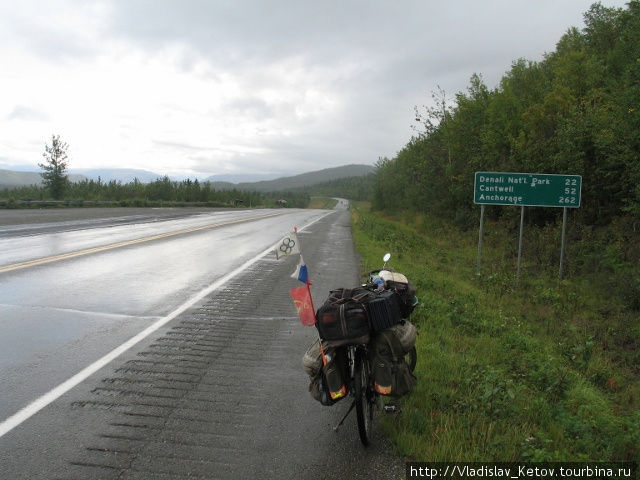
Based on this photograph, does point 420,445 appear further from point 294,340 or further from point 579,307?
→ point 579,307

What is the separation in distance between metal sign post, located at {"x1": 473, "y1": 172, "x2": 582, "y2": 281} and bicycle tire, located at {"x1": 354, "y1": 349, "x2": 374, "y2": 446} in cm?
1111

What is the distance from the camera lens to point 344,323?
373cm

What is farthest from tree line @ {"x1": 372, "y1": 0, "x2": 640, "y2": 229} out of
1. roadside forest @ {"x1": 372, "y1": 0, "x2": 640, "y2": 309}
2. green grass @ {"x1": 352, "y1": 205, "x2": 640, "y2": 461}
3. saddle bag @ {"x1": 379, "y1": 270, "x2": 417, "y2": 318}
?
saddle bag @ {"x1": 379, "y1": 270, "x2": 417, "y2": 318}

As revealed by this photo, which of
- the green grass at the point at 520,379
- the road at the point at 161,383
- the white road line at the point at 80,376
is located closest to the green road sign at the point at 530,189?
the green grass at the point at 520,379

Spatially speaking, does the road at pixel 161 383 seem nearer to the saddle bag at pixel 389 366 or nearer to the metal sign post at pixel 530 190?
the saddle bag at pixel 389 366

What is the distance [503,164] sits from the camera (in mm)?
25250

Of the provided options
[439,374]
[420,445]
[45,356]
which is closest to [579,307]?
[439,374]

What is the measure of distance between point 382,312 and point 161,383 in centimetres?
240

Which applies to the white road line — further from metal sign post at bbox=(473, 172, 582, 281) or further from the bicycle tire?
metal sign post at bbox=(473, 172, 582, 281)

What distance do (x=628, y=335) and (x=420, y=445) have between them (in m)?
7.44

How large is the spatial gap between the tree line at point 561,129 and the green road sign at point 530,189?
63.6 inches

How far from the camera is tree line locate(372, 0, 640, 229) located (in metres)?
15.2

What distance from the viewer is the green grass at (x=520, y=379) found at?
388 centimetres

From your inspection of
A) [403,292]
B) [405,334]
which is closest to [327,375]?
[405,334]
